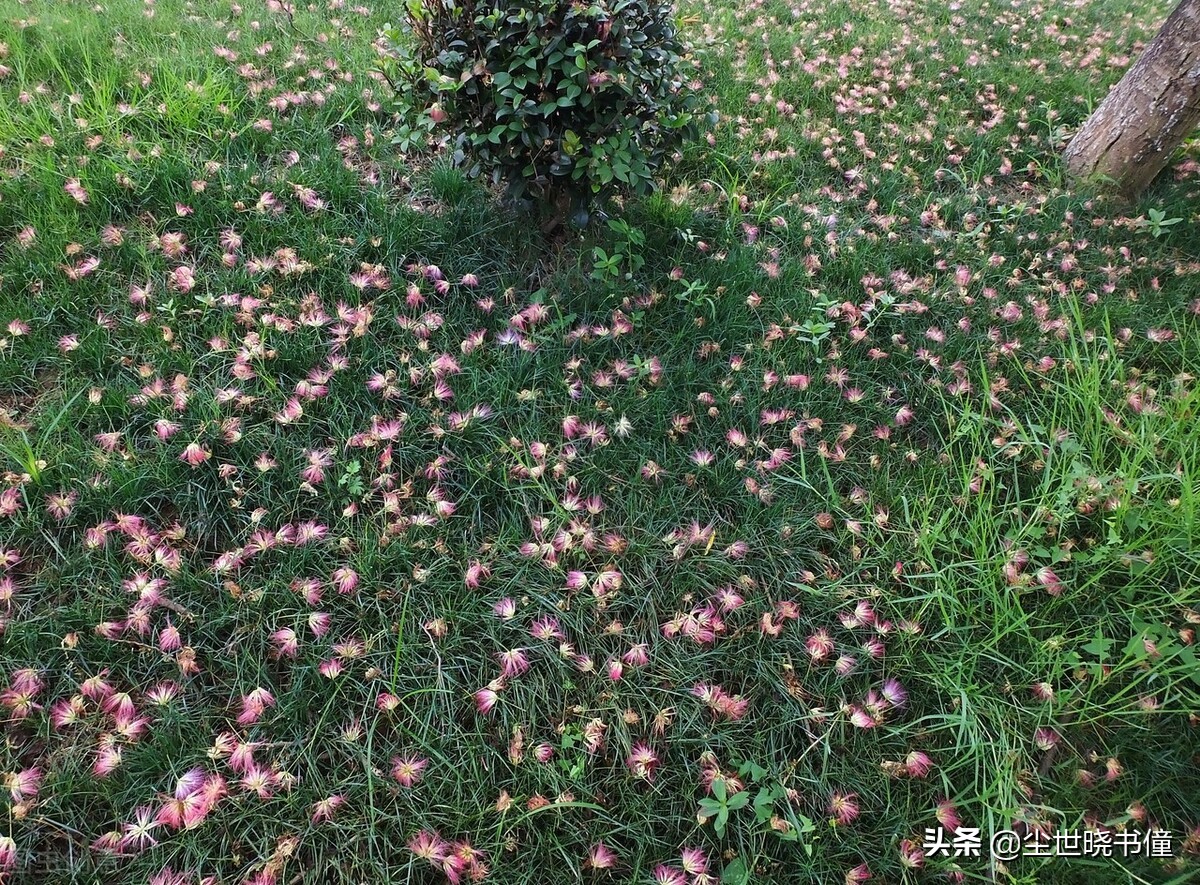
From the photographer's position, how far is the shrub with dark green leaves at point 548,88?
2.34 metres

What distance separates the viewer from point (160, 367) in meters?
2.32

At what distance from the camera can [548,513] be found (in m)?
2.22

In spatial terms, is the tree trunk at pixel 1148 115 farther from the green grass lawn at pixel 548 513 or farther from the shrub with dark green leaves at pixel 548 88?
the shrub with dark green leaves at pixel 548 88

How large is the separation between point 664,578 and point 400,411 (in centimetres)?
106

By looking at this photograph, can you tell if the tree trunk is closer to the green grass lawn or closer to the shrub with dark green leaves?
the green grass lawn

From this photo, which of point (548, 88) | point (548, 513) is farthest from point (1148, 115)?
point (548, 513)

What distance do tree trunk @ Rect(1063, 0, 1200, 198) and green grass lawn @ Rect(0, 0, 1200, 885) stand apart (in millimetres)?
404

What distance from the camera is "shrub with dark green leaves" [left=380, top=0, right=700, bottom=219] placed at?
2.34 m

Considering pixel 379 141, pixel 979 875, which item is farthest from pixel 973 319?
pixel 379 141

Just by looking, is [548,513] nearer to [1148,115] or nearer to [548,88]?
[548,88]

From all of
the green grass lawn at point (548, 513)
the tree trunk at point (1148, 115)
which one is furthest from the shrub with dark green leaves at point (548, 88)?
the tree trunk at point (1148, 115)

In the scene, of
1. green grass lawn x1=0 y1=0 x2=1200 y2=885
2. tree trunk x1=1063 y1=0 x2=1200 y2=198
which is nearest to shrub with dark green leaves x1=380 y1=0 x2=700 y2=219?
green grass lawn x1=0 y1=0 x2=1200 y2=885

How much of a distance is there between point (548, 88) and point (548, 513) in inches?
60.2

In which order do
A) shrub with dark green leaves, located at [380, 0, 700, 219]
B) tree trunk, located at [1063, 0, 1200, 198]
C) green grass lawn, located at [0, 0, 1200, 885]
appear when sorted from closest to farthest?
green grass lawn, located at [0, 0, 1200, 885], shrub with dark green leaves, located at [380, 0, 700, 219], tree trunk, located at [1063, 0, 1200, 198]
